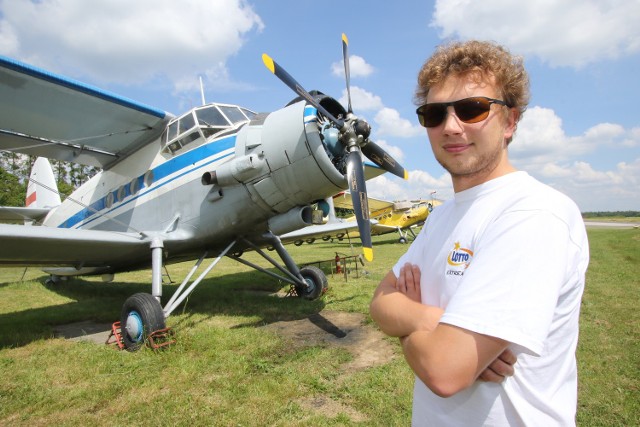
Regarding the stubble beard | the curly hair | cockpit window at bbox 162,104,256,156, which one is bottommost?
the stubble beard

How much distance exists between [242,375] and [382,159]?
393cm

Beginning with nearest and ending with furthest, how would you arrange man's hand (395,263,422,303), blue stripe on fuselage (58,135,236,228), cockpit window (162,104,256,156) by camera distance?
1. man's hand (395,263,422,303)
2. blue stripe on fuselage (58,135,236,228)
3. cockpit window (162,104,256,156)

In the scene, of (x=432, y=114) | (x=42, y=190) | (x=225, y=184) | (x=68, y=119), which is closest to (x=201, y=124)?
(x=225, y=184)

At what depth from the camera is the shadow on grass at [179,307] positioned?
6.20 m

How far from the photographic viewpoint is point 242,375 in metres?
3.96

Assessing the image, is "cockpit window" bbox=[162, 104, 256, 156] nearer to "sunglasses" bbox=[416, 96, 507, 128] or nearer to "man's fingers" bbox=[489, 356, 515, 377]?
"sunglasses" bbox=[416, 96, 507, 128]

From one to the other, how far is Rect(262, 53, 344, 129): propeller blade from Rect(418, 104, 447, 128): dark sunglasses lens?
3.93m

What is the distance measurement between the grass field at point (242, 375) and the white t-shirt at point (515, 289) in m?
2.26

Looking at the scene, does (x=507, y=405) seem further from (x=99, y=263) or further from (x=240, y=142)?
(x=99, y=263)

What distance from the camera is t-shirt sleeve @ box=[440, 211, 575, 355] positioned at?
86 cm

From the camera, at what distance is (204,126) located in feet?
20.7

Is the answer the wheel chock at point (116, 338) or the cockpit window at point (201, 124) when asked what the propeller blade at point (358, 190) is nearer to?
the cockpit window at point (201, 124)

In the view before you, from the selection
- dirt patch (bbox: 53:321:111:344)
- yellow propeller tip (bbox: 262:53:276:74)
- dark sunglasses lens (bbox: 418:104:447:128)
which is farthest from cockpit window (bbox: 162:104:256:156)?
dark sunglasses lens (bbox: 418:104:447:128)

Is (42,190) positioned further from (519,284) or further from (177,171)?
(519,284)
